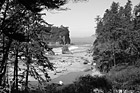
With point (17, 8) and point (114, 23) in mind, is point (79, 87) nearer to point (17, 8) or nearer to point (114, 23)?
point (17, 8)

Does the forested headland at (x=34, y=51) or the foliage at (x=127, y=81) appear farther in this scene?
the foliage at (x=127, y=81)

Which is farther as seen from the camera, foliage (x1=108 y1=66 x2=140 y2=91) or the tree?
foliage (x1=108 y1=66 x2=140 y2=91)

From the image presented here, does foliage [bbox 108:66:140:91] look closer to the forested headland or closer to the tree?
the forested headland

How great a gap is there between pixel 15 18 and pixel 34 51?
4.12 metres

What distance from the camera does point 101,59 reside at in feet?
86.7

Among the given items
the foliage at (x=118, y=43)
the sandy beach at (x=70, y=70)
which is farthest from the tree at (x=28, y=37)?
the foliage at (x=118, y=43)

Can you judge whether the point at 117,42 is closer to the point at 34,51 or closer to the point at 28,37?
the point at 34,51

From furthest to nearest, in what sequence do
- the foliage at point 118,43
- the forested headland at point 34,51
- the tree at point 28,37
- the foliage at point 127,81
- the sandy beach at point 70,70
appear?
the sandy beach at point 70,70, the foliage at point 118,43, the foliage at point 127,81, the tree at point 28,37, the forested headland at point 34,51

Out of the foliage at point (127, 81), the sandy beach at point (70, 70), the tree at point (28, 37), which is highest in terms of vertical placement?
the tree at point (28, 37)

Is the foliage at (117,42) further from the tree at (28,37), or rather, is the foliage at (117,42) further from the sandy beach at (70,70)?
the tree at (28,37)

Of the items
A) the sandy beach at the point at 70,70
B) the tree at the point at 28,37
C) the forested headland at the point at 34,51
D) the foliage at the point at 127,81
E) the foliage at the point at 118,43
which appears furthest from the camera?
the sandy beach at the point at 70,70

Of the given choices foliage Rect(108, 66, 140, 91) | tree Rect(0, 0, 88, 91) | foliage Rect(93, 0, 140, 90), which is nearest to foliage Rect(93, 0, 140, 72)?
foliage Rect(93, 0, 140, 90)

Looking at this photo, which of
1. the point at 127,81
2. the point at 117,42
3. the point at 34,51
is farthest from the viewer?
the point at 117,42

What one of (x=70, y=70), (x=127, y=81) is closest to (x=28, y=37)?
(x=127, y=81)
